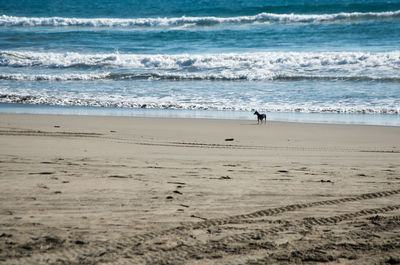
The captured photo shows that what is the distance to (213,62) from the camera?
684 inches

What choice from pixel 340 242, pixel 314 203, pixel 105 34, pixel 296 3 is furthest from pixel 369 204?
pixel 296 3

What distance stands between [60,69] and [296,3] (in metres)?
22.7

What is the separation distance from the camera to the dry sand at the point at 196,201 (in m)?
3.16

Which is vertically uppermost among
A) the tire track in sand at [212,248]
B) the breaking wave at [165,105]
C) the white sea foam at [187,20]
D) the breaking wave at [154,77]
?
the white sea foam at [187,20]

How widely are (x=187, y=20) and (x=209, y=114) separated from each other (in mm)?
21251

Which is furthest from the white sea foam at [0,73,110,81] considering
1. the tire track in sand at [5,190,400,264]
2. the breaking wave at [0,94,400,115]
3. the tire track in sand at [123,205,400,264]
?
the tire track in sand at [123,205,400,264]

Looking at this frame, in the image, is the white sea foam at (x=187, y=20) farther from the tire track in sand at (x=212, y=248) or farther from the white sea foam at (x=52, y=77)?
the tire track in sand at (x=212, y=248)

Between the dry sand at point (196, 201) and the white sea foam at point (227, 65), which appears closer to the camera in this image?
the dry sand at point (196, 201)

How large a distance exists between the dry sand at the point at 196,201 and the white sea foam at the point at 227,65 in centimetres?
832

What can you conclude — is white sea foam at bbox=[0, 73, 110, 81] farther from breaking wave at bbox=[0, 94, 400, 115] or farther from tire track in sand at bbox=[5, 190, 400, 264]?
tire track in sand at bbox=[5, 190, 400, 264]

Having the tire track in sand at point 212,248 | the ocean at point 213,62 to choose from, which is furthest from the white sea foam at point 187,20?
the tire track in sand at point 212,248

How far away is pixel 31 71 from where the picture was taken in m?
17.0

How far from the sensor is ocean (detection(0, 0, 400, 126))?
11141 mm

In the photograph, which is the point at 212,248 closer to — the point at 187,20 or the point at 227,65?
the point at 227,65
